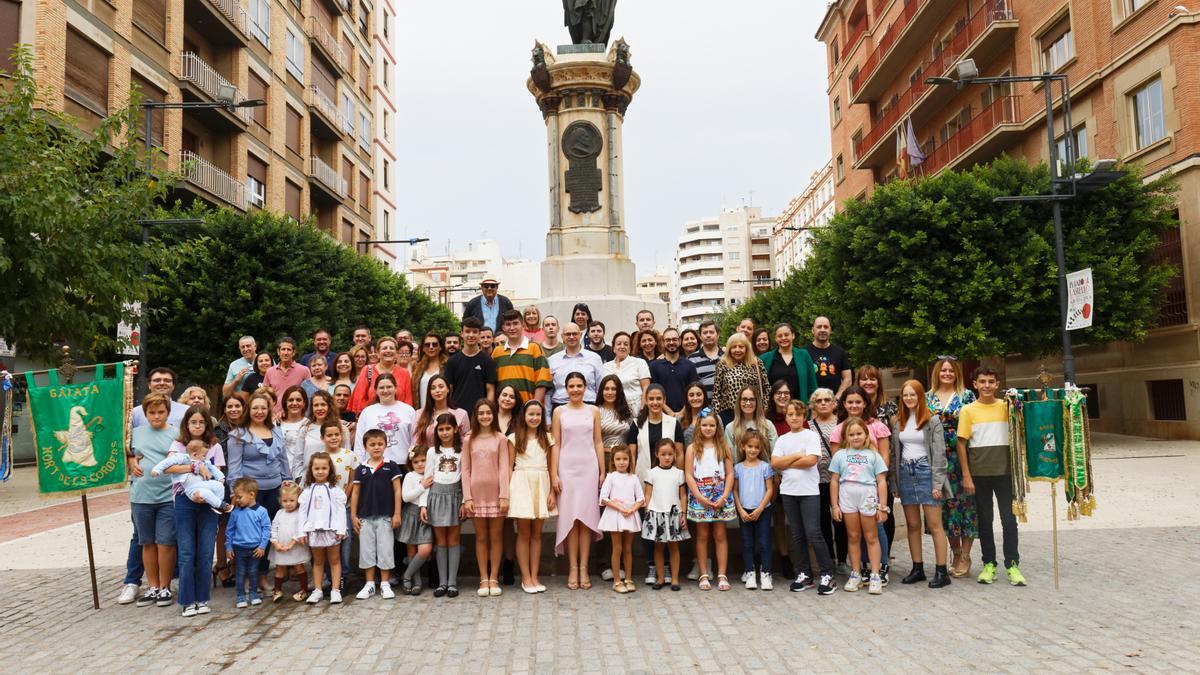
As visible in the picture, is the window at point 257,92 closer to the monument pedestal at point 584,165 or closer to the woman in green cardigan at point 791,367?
the monument pedestal at point 584,165

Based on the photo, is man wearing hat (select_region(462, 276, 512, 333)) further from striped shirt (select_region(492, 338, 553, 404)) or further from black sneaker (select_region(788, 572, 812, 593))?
black sneaker (select_region(788, 572, 812, 593))

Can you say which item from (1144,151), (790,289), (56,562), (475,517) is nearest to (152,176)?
(56,562)

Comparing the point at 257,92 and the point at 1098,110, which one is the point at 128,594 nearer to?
the point at 1098,110

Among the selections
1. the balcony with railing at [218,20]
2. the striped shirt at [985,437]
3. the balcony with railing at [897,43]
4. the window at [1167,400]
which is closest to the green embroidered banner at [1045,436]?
the striped shirt at [985,437]

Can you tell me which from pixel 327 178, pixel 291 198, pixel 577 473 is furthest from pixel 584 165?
pixel 327 178

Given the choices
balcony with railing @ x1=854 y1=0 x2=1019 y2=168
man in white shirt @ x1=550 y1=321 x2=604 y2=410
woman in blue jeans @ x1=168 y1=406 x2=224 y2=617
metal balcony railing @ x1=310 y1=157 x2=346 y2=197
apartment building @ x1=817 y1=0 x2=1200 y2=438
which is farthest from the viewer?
metal balcony railing @ x1=310 y1=157 x2=346 y2=197

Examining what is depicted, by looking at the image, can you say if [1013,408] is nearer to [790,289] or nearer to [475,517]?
[475,517]

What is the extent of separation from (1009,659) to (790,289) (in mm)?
31679

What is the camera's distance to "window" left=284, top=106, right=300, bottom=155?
33.3 meters

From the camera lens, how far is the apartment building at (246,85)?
2017 centimetres

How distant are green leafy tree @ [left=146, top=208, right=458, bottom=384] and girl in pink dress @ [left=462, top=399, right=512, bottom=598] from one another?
46.7 feet

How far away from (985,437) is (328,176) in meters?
34.5

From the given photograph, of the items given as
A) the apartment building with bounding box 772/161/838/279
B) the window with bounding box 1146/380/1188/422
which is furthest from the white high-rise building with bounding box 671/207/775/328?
the window with bounding box 1146/380/1188/422

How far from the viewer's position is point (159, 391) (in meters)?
6.98
